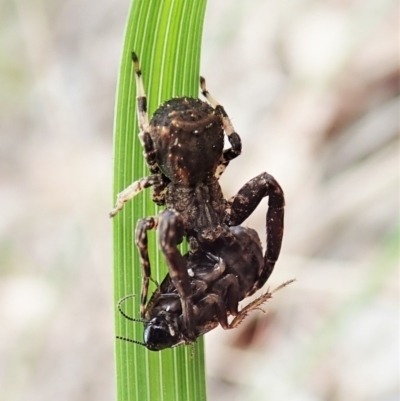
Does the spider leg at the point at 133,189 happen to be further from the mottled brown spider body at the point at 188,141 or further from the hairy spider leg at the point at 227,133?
the hairy spider leg at the point at 227,133

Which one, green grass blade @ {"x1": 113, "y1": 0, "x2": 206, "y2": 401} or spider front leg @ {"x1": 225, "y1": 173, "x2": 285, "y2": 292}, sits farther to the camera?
spider front leg @ {"x1": 225, "y1": 173, "x2": 285, "y2": 292}

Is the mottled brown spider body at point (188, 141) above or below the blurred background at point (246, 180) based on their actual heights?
below

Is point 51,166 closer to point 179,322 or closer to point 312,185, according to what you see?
point 312,185

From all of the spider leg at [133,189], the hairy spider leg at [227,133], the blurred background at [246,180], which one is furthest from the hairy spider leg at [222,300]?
the blurred background at [246,180]

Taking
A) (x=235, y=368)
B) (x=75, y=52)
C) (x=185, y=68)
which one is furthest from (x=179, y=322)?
(x=75, y=52)

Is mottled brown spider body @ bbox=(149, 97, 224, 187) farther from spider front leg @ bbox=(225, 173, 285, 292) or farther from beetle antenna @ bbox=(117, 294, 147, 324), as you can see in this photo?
beetle antenna @ bbox=(117, 294, 147, 324)

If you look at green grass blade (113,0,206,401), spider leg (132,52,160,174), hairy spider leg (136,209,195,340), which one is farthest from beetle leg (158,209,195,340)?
spider leg (132,52,160,174)
